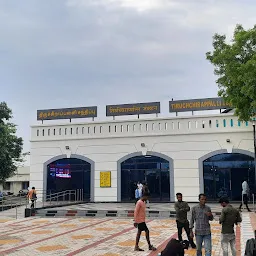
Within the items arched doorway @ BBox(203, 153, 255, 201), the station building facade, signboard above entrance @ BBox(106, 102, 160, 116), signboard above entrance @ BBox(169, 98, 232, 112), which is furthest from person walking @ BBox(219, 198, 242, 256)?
signboard above entrance @ BBox(106, 102, 160, 116)

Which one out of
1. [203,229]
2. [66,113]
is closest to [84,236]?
[203,229]

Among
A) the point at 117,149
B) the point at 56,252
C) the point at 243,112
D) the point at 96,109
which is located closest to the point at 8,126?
the point at 96,109

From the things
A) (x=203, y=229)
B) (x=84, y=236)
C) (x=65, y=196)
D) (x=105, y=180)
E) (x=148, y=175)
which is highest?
(x=148, y=175)

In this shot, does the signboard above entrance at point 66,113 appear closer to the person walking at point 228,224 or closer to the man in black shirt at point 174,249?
the person walking at point 228,224

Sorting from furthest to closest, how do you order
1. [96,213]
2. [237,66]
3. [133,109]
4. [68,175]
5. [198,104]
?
1. [68,175]
2. [133,109]
3. [198,104]
4. [96,213]
5. [237,66]

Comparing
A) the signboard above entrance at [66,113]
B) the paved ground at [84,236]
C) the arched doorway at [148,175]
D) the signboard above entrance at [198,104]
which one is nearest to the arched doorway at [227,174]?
the arched doorway at [148,175]

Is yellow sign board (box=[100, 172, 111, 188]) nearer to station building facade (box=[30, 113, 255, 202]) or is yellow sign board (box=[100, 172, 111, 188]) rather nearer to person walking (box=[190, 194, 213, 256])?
station building facade (box=[30, 113, 255, 202])

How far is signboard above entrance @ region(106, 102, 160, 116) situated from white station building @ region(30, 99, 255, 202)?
90 cm

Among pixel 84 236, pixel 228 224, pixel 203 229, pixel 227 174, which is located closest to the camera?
pixel 228 224

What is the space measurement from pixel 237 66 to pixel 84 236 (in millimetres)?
10426

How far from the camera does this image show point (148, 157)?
26.2 meters

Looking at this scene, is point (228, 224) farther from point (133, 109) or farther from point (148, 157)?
point (133, 109)

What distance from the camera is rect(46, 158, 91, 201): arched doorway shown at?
27.4 meters

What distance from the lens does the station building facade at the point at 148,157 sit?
972 inches
